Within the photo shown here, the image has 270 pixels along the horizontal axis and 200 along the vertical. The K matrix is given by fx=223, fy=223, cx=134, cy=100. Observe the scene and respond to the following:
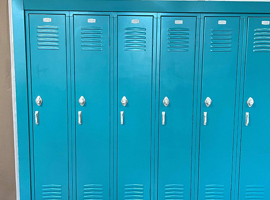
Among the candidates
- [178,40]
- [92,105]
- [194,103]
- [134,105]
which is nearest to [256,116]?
[194,103]

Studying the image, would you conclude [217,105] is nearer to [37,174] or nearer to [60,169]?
[60,169]

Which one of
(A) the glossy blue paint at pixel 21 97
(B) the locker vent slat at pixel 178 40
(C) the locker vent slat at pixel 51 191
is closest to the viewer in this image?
(A) the glossy blue paint at pixel 21 97

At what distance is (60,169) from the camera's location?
2.29 meters

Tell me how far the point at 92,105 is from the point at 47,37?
776mm

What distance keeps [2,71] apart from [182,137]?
6.81 ft

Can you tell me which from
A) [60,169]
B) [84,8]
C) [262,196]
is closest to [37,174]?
[60,169]

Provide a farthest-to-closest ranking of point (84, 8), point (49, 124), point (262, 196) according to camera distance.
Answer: point (262, 196) < point (49, 124) < point (84, 8)

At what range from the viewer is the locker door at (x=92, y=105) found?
214 cm

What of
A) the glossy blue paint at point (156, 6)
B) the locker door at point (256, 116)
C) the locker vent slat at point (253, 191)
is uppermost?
the glossy blue paint at point (156, 6)

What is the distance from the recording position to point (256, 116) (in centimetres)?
227

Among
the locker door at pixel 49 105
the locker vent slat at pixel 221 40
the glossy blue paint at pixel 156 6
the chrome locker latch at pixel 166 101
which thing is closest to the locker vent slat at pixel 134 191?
the locker door at pixel 49 105

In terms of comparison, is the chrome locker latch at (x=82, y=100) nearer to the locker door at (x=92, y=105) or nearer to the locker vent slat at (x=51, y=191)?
the locker door at (x=92, y=105)

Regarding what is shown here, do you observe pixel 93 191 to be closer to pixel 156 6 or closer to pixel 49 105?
pixel 49 105

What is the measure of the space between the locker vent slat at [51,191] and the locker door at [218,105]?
4.88 ft
